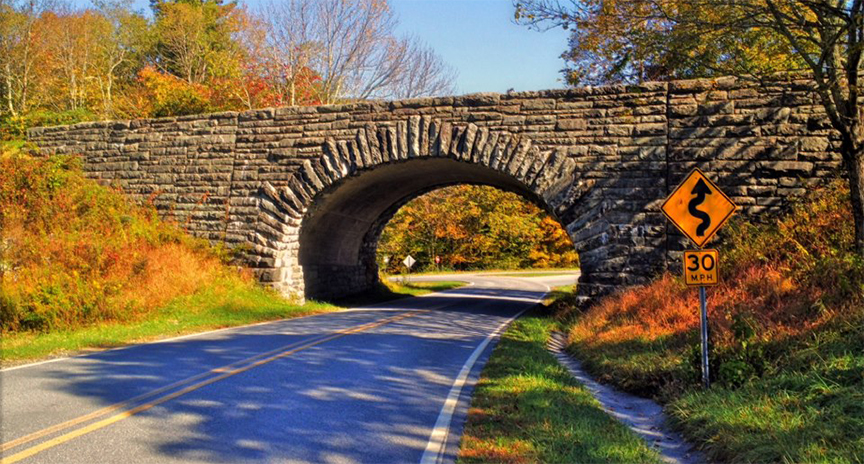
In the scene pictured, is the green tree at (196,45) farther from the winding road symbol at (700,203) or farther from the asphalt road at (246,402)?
the winding road symbol at (700,203)

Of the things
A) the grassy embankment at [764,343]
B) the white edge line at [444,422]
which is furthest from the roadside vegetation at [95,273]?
the grassy embankment at [764,343]

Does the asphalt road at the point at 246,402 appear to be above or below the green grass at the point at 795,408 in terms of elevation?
below

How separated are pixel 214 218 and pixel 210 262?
1.56 metres

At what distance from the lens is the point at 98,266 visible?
1451cm

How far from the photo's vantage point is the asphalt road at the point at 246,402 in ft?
17.4

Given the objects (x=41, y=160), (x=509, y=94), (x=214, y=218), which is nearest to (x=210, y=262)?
(x=214, y=218)

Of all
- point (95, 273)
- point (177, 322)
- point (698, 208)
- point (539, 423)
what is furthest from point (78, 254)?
point (698, 208)

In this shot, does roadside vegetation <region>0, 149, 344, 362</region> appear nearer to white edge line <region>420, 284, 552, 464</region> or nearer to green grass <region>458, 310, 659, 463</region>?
white edge line <region>420, 284, 552, 464</region>

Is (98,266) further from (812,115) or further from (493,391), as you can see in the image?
(812,115)

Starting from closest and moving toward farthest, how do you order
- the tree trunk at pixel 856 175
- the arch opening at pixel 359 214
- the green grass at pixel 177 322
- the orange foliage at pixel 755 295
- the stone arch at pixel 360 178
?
the orange foliage at pixel 755 295, the green grass at pixel 177 322, the tree trunk at pixel 856 175, the stone arch at pixel 360 178, the arch opening at pixel 359 214

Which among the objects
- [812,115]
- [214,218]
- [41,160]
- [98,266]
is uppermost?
[812,115]

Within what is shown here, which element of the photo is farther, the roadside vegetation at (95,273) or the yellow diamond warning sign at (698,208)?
the roadside vegetation at (95,273)

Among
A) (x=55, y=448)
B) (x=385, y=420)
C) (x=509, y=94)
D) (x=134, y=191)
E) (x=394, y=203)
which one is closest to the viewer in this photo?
(x=55, y=448)

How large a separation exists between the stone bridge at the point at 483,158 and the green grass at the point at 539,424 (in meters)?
7.61
